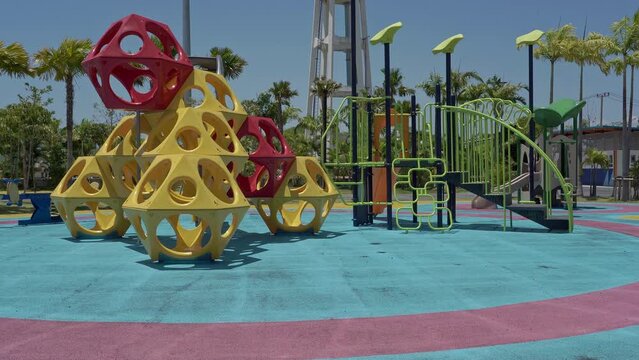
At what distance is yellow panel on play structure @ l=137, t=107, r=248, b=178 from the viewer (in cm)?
1179

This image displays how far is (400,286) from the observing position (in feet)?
28.6

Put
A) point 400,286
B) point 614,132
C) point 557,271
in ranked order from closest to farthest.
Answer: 1. point 400,286
2. point 557,271
3. point 614,132

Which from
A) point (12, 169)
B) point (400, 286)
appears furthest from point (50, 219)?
point (12, 169)

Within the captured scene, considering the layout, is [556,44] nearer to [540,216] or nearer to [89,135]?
[540,216]

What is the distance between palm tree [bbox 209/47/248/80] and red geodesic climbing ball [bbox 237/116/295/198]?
22615 millimetres

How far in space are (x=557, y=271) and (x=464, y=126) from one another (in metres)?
6.93

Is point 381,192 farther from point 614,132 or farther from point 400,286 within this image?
point 614,132

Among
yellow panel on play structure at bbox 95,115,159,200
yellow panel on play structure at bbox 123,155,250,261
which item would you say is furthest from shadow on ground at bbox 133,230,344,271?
yellow panel on play structure at bbox 95,115,159,200

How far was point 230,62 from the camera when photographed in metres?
38.1

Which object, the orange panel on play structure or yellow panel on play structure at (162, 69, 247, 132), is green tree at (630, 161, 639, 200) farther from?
yellow panel on play structure at (162, 69, 247, 132)

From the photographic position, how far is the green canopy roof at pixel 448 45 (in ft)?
55.1

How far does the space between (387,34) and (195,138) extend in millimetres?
5904

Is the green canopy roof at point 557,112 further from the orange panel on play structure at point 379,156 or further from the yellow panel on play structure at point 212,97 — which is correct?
the yellow panel on play structure at point 212,97

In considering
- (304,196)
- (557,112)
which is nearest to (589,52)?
(557,112)
